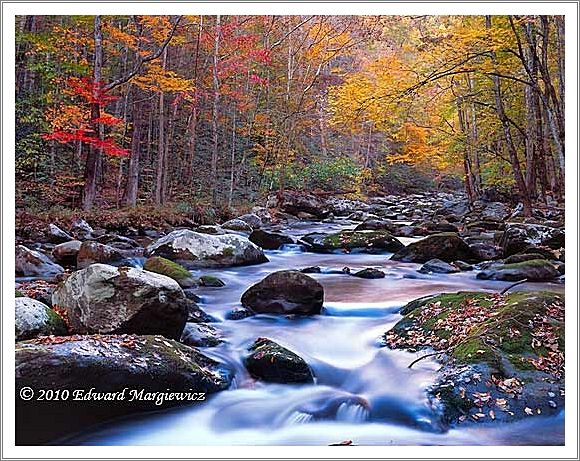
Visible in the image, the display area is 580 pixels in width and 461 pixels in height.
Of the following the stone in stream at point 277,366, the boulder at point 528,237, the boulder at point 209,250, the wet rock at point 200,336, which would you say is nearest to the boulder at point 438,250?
the boulder at point 528,237

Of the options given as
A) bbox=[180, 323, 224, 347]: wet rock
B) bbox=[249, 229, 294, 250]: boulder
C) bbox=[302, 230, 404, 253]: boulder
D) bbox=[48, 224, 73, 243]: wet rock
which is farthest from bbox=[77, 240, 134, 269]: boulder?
bbox=[302, 230, 404, 253]: boulder

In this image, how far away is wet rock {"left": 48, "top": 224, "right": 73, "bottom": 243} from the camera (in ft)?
12.1

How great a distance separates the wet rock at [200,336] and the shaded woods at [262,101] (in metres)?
1.11

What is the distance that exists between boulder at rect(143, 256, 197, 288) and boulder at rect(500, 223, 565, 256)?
263cm

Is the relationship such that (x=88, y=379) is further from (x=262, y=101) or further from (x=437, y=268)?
(x=437, y=268)

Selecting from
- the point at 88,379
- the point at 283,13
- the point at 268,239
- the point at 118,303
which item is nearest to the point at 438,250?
the point at 268,239

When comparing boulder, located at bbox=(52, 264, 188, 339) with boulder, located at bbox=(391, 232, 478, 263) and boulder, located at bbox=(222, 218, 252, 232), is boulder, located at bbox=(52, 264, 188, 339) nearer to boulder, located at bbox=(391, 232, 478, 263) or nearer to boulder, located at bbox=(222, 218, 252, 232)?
boulder, located at bbox=(222, 218, 252, 232)

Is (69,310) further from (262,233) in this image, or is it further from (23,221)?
(262,233)

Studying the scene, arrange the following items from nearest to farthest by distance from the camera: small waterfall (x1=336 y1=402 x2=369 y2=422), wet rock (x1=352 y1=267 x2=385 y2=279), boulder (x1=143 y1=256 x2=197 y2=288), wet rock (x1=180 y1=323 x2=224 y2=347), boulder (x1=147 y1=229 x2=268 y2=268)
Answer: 1. small waterfall (x1=336 y1=402 x2=369 y2=422)
2. wet rock (x1=180 y1=323 x2=224 y2=347)
3. boulder (x1=143 y1=256 x2=197 y2=288)
4. wet rock (x1=352 y1=267 x2=385 y2=279)
5. boulder (x1=147 y1=229 x2=268 y2=268)

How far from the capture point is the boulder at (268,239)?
439 cm

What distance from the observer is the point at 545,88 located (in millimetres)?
4176

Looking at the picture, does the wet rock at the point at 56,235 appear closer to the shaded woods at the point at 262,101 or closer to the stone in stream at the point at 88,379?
the shaded woods at the point at 262,101

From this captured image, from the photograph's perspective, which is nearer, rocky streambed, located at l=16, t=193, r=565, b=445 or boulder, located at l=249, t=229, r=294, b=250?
rocky streambed, located at l=16, t=193, r=565, b=445

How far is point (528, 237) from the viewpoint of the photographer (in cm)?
446
